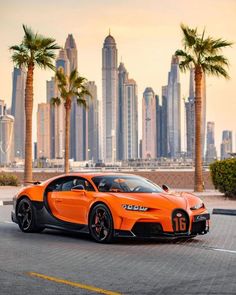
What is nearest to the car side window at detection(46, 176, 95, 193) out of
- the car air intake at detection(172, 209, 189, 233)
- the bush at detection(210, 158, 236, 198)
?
the car air intake at detection(172, 209, 189, 233)

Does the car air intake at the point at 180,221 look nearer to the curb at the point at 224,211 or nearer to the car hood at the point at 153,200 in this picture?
the car hood at the point at 153,200

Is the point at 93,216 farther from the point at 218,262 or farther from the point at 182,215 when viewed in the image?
the point at 218,262

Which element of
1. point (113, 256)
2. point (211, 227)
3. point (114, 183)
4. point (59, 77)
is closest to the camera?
point (113, 256)

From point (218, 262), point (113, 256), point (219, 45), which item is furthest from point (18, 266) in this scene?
point (219, 45)

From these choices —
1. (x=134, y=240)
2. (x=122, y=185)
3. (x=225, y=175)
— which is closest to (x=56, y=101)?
(x=225, y=175)

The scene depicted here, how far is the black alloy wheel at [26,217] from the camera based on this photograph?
14.6m

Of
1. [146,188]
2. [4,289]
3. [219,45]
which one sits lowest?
[4,289]

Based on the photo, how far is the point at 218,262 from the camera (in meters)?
10.6

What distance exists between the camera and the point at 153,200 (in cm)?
1279

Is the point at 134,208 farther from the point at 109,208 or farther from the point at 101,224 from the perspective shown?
the point at 101,224

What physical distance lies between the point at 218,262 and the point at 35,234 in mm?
5010

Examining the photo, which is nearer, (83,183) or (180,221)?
(180,221)

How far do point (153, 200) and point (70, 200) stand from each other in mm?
1822

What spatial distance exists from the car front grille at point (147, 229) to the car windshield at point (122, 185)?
3.17 ft
